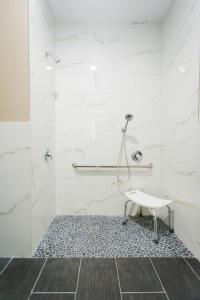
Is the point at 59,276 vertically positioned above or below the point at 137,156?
below

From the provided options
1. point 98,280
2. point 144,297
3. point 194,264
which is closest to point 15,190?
point 98,280

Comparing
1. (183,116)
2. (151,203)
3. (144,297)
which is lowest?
(144,297)

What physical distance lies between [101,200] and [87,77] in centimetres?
159

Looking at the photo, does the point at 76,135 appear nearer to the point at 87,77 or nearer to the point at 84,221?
the point at 87,77

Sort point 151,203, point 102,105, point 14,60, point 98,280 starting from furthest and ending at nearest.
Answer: point 102,105 → point 151,203 → point 14,60 → point 98,280

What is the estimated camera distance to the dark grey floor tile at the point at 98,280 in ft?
4.15

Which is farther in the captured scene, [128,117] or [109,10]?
[128,117]

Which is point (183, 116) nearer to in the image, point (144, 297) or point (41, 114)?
point (41, 114)

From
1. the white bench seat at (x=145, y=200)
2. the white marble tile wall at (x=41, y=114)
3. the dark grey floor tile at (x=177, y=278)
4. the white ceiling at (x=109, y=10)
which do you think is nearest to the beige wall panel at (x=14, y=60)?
the white marble tile wall at (x=41, y=114)

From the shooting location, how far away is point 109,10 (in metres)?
2.25

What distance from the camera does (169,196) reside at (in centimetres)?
228

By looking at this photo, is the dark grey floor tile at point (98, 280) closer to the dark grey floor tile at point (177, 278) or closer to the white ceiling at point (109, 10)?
the dark grey floor tile at point (177, 278)

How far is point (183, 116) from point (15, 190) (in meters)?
1.69

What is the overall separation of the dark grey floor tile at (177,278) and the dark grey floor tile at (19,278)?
0.93 m
